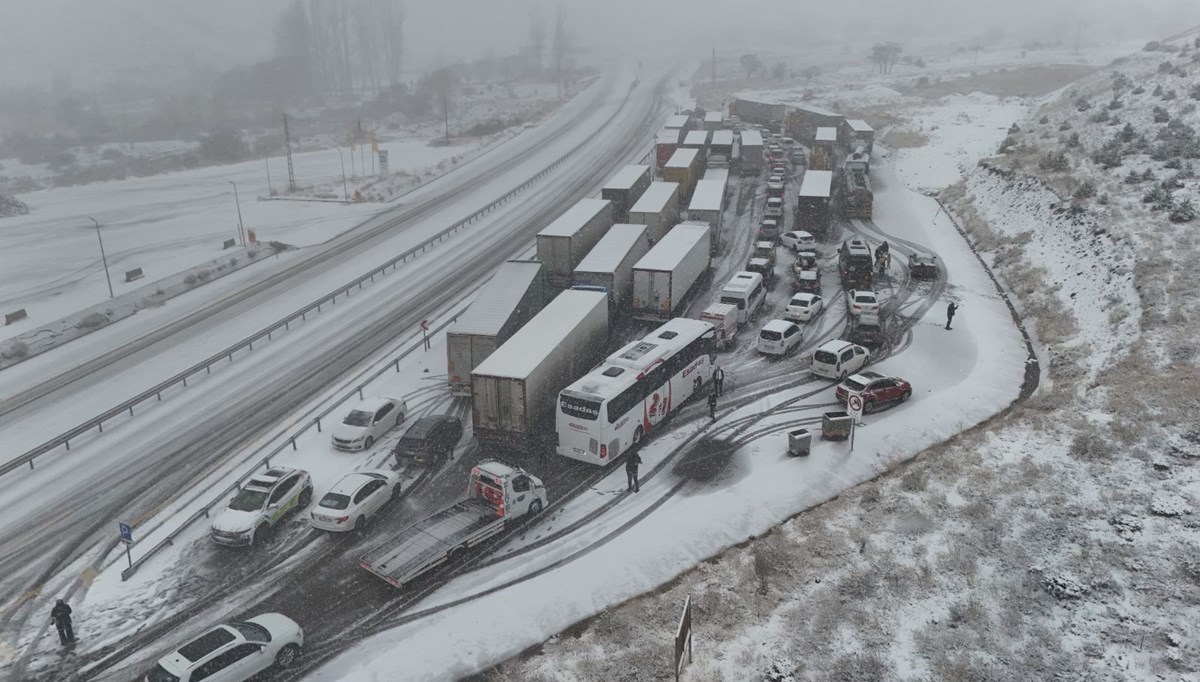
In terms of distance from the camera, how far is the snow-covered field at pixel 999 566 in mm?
15492

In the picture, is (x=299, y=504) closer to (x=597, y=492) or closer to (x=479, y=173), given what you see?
(x=597, y=492)

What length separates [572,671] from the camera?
16344mm

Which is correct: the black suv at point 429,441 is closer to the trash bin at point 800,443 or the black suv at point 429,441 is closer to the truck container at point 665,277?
the trash bin at point 800,443

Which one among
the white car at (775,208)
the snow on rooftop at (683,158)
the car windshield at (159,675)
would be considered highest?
the snow on rooftop at (683,158)

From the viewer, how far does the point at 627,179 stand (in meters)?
57.8

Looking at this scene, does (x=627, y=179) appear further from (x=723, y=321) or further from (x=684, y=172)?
(x=723, y=321)

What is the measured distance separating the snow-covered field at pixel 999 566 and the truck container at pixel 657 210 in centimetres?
2501

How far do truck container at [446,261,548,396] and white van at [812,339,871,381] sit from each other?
1348cm

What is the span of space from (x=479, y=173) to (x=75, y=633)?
7143 cm

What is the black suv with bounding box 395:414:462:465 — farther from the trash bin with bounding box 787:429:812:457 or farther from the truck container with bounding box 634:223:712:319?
the truck container with bounding box 634:223:712:319

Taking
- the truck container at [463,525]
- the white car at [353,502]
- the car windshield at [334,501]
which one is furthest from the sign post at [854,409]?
the car windshield at [334,501]

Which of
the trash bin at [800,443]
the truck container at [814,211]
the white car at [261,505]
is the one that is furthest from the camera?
the truck container at [814,211]

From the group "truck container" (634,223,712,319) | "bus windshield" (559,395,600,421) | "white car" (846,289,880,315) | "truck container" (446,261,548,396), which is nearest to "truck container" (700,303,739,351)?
"truck container" (634,223,712,319)

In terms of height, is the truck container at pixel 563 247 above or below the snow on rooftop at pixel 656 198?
below
